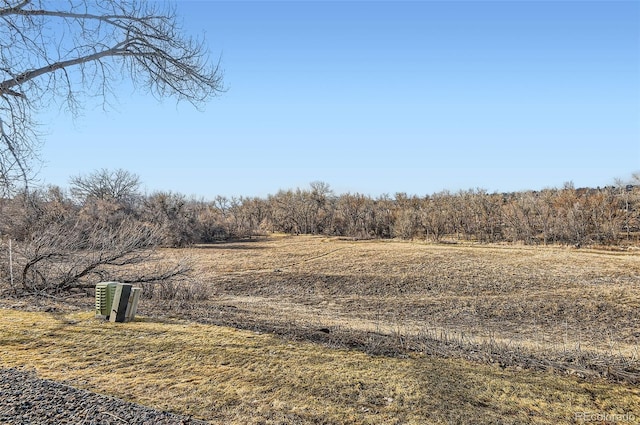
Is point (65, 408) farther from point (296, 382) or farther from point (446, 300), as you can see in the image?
point (446, 300)

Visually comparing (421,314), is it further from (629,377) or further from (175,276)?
(629,377)

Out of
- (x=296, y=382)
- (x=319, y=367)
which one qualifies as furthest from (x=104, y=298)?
(x=296, y=382)

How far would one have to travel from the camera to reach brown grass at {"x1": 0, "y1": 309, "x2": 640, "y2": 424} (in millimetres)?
4039

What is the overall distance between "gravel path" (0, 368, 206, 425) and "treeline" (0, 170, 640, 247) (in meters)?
16.9

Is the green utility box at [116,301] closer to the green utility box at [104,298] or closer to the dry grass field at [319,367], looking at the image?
the green utility box at [104,298]

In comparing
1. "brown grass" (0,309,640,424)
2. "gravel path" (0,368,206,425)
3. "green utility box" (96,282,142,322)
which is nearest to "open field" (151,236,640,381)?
"brown grass" (0,309,640,424)

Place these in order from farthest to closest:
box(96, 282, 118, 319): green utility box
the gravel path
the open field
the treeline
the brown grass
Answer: the treeline → box(96, 282, 118, 319): green utility box → the open field → the brown grass → the gravel path

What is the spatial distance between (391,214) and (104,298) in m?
38.6

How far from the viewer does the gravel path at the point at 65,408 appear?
12.8 feet

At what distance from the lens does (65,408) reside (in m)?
4.16

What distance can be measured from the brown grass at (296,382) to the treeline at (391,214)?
623 inches

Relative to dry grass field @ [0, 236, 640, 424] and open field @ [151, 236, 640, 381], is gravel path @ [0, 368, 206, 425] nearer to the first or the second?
dry grass field @ [0, 236, 640, 424]

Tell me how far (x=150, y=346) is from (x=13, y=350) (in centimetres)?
183

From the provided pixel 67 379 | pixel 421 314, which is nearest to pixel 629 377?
pixel 67 379
